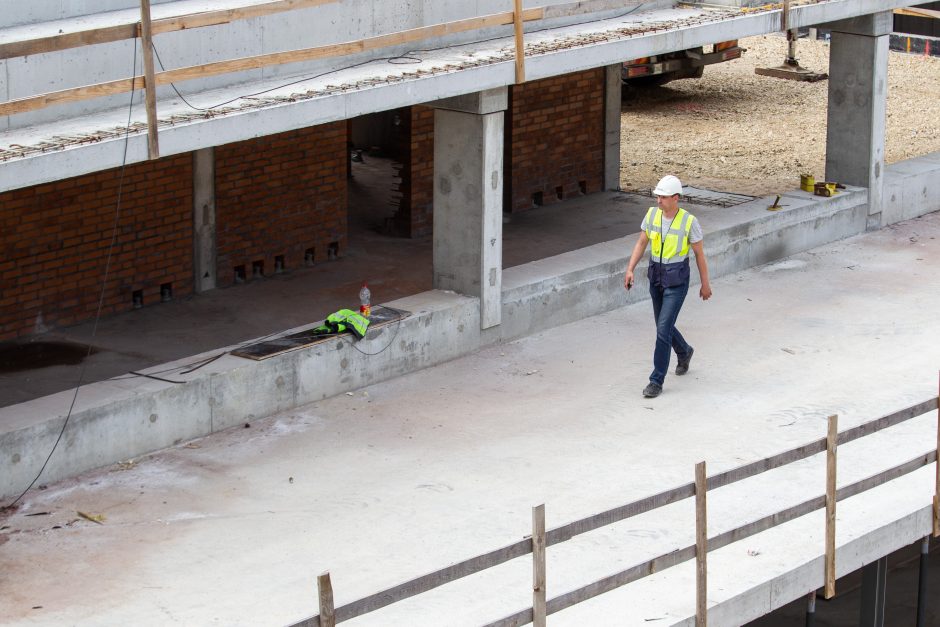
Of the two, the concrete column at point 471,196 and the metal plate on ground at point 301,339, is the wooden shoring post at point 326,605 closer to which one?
the metal plate on ground at point 301,339

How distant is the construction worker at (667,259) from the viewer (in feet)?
37.4

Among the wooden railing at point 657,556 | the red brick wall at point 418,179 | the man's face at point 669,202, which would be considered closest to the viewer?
the wooden railing at point 657,556

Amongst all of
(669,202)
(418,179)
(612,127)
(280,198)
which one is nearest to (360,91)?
(669,202)

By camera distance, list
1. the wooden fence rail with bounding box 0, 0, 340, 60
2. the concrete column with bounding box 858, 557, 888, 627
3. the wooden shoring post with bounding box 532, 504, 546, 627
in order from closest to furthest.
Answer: the wooden shoring post with bounding box 532, 504, 546, 627, the wooden fence rail with bounding box 0, 0, 340, 60, the concrete column with bounding box 858, 557, 888, 627

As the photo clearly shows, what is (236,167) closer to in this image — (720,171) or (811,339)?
(811,339)

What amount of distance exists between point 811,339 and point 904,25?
57.5 ft

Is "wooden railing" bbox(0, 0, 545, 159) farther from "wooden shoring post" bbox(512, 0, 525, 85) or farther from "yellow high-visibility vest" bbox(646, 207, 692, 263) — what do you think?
"yellow high-visibility vest" bbox(646, 207, 692, 263)

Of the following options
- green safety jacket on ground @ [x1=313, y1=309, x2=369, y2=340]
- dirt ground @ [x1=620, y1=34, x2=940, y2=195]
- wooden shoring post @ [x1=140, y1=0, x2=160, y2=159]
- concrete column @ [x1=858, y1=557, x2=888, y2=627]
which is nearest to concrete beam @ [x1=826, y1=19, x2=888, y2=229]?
dirt ground @ [x1=620, y1=34, x2=940, y2=195]

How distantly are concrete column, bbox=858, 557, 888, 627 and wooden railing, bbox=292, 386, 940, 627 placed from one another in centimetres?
56

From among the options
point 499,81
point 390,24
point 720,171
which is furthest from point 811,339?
point 720,171

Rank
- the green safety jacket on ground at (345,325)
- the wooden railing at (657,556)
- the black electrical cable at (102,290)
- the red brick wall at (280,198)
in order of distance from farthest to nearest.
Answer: the red brick wall at (280,198) → the green safety jacket on ground at (345,325) → the black electrical cable at (102,290) → the wooden railing at (657,556)

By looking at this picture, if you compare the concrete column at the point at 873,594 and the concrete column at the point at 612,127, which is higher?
the concrete column at the point at 612,127

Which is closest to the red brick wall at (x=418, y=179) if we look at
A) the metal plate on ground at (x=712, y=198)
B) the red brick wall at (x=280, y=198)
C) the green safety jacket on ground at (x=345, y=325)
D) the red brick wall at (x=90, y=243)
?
the red brick wall at (x=280, y=198)

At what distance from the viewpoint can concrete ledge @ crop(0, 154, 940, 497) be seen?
33.0ft
